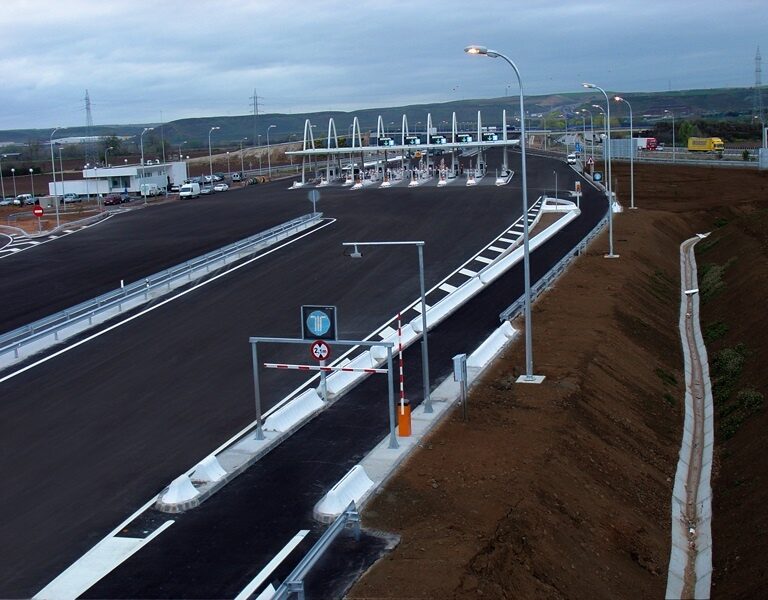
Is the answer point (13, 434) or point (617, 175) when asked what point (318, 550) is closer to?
point (13, 434)

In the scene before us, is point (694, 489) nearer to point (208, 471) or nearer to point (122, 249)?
point (208, 471)

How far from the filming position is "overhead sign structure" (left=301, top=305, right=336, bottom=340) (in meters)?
19.9

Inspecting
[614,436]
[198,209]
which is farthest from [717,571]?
[198,209]

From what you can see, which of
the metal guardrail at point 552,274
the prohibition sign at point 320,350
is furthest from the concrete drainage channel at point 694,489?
the prohibition sign at point 320,350

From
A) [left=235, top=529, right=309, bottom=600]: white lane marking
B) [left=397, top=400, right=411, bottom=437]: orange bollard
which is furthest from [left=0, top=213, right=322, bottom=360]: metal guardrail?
[left=235, top=529, right=309, bottom=600]: white lane marking

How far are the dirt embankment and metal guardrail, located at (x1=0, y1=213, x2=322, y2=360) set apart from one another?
1292cm

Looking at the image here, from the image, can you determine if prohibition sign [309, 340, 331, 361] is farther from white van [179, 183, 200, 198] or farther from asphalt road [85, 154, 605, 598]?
white van [179, 183, 200, 198]

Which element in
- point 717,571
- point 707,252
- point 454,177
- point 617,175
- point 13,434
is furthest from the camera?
point 617,175

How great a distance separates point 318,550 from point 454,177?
75167 mm

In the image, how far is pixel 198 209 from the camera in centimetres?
6750

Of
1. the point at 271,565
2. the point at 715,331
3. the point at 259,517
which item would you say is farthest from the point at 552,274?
the point at 271,565

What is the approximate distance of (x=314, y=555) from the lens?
13219mm

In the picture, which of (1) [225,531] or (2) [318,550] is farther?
(1) [225,531]

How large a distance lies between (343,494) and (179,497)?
2842 mm
